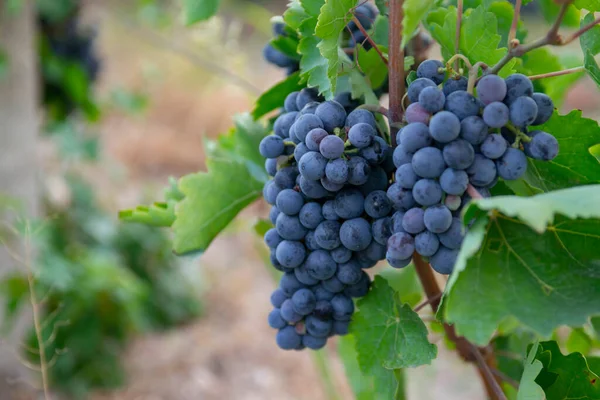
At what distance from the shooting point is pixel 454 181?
52cm

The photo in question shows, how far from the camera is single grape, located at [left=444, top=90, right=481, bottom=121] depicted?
0.52m

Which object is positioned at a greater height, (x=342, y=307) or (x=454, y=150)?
(x=454, y=150)

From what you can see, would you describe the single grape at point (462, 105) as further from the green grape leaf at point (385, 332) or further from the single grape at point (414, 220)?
the green grape leaf at point (385, 332)

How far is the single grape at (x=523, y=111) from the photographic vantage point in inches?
20.2

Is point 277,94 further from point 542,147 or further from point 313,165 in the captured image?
point 542,147

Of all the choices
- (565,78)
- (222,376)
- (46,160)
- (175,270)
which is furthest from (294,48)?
(46,160)

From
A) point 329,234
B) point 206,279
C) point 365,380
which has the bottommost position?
point 206,279

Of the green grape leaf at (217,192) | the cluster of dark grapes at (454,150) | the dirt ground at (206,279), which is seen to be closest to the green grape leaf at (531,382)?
the cluster of dark grapes at (454,150)

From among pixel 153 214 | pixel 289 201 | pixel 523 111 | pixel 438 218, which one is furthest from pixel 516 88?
pixel 153 214

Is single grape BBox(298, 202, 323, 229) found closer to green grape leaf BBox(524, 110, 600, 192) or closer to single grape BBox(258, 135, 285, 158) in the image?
single grape BBox(258, 135, 285, 158)

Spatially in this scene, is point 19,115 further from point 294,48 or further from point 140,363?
point 294,48

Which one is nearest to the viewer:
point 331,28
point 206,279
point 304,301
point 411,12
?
point 411,12

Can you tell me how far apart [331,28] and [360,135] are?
10 cm

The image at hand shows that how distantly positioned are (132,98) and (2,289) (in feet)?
3.02
